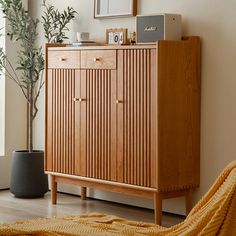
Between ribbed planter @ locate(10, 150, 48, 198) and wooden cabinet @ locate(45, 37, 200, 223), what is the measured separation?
1.50ft

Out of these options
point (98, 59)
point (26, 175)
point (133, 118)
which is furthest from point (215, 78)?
point (26, 175)

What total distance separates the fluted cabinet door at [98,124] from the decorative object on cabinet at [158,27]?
0.36 m

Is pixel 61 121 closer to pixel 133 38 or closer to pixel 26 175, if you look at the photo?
pixel 26 175

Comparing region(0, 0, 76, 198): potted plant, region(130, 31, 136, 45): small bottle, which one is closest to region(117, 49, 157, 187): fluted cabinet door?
region(130, 31, 136, 45): small bottle

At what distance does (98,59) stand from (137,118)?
1.96 ft

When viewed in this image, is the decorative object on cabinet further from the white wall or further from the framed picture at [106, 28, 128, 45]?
the framed picture at [106, 28, 128, 45]

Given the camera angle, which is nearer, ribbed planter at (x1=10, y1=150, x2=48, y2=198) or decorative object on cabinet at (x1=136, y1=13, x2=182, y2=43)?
decorative object on cabinet at (x1=136, y1=13, x2=182, y2=43)

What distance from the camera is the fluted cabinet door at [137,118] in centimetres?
471

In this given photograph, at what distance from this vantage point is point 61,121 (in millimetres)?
5430

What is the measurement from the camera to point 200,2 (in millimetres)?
4926

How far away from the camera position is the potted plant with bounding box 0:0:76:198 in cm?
577

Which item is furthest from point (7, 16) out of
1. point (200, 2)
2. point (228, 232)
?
point (228, 232)

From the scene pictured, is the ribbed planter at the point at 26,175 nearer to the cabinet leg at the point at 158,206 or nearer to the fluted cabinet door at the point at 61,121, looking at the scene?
the fluted cabinet door at the point at 61,121

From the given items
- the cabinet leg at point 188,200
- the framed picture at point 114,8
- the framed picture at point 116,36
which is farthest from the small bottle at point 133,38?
the cabinet leg at point 188,200
